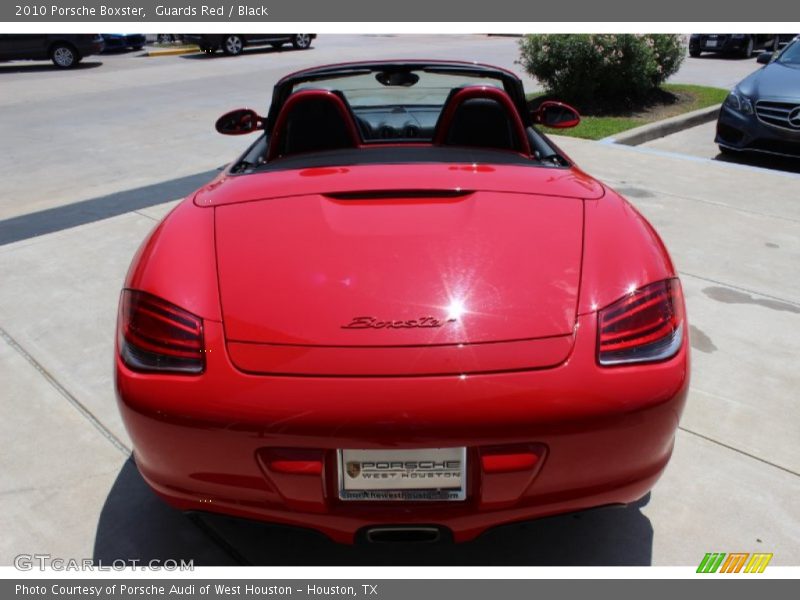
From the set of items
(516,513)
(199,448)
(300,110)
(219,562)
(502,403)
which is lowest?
(219,562)

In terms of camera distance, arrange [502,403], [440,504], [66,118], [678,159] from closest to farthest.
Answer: [502,403] < [440,504] < [678,159] < [66,118]

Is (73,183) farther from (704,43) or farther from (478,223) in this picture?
(704,43)

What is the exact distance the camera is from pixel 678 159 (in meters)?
7.57

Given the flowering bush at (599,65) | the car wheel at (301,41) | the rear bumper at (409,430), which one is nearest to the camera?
the rear bumper at (409,430)

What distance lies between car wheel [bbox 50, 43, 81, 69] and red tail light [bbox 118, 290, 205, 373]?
19604 mm

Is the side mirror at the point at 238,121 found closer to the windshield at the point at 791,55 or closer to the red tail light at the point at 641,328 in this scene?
the red tail light at the point at 641,328

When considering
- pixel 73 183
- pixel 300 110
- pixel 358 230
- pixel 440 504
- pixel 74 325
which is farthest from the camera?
pixel 73 183

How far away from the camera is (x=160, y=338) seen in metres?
1.92

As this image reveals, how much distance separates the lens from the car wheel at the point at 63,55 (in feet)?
62.2

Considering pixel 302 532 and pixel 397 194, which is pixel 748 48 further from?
pixel 302 532

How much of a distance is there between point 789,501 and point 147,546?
2150mm

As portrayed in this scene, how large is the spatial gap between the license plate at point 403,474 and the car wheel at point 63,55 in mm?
20138

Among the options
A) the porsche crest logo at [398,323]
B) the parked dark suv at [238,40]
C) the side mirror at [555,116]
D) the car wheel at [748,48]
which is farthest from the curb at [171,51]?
the porsche crest logo at [398,323]

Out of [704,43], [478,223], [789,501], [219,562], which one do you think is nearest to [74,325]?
[219,562]
